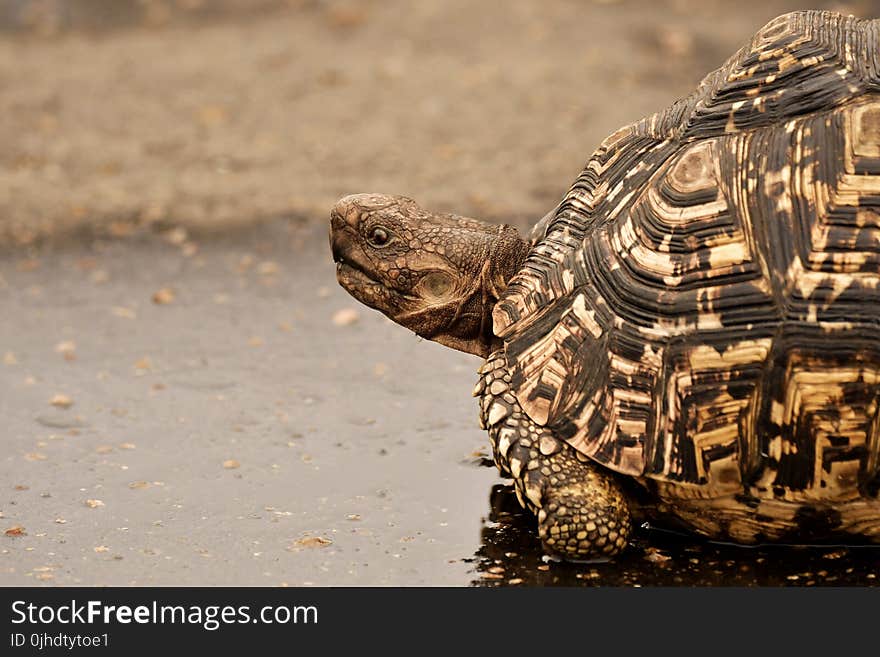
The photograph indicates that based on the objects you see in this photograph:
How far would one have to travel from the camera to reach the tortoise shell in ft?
14.7

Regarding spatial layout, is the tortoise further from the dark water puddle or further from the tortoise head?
the tortoise head

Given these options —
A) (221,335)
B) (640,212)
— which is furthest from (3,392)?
(640,212)

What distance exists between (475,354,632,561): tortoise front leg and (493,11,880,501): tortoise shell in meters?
0.10

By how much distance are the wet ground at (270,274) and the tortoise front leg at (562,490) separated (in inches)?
5.3

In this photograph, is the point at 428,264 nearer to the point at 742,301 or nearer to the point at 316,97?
the point at 742,301

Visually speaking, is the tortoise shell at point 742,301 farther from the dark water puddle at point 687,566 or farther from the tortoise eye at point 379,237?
the tortoise eye at point 379,237

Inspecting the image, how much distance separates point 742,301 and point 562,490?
0.95 meters

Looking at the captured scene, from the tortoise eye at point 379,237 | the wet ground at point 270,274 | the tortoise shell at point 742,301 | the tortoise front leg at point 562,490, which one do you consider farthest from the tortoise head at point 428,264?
the wet ground at point 270,274

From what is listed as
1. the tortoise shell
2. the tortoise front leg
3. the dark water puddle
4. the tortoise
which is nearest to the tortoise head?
the tortoise

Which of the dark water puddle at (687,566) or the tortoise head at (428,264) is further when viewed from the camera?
the tortoise head at (428,264)

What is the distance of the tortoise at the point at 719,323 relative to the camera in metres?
4.50

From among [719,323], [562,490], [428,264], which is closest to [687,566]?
[562,490]

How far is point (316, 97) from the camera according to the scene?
11.7 metres

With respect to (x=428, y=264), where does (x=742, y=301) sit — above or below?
below
